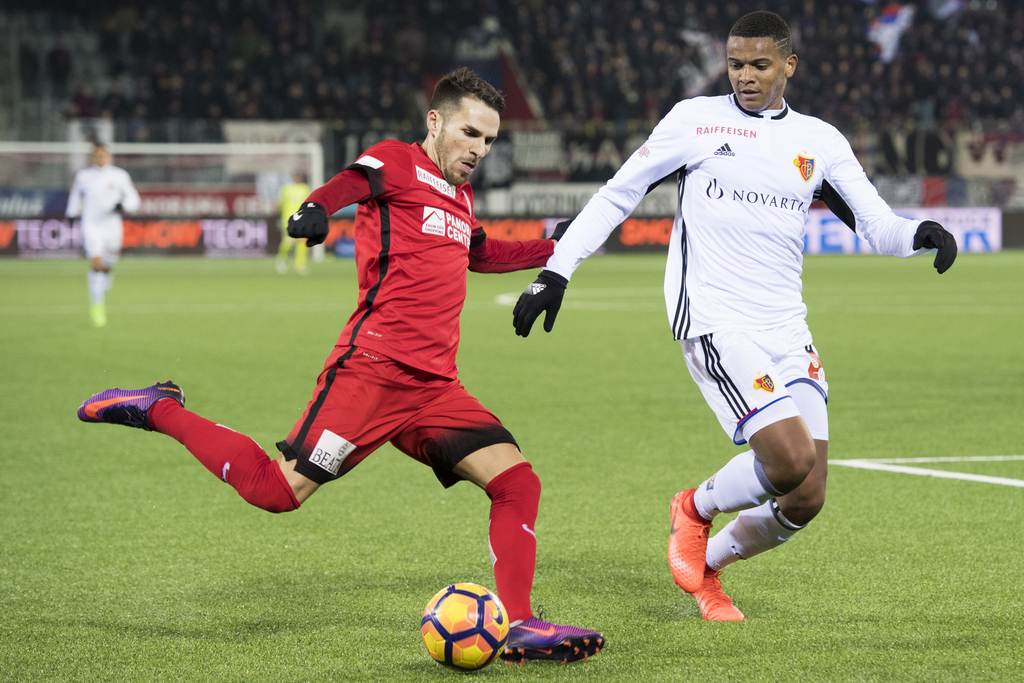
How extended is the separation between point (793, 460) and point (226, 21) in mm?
29037

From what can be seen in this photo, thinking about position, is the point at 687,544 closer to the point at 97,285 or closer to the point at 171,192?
the point at 97,285

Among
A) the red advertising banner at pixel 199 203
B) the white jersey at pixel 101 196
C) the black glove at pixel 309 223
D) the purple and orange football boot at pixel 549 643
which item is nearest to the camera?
the black glove at pixel 309 223

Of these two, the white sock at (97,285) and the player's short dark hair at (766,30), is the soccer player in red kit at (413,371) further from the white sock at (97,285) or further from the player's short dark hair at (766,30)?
the white sock at (97,285)

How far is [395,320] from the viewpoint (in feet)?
11.9

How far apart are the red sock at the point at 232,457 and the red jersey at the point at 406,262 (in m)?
0.45

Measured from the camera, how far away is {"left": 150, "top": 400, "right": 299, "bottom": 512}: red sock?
11.8ft

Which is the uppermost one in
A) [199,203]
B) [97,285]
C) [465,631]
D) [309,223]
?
[309,223]

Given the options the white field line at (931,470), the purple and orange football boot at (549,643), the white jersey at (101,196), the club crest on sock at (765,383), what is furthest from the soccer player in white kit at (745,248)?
the white jersey at (101,196)

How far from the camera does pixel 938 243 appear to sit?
3832mm

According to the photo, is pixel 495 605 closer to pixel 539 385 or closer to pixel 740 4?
pixel 539 385

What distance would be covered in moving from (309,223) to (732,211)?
4.68ft

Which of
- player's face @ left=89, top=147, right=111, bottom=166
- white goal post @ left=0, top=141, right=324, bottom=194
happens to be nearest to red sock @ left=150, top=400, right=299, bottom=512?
player's face @ left=89, top=147, right=111, bottom=166

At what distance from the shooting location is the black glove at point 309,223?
317cm

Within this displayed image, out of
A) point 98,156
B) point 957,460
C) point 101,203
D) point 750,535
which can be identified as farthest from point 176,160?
point 750,535
